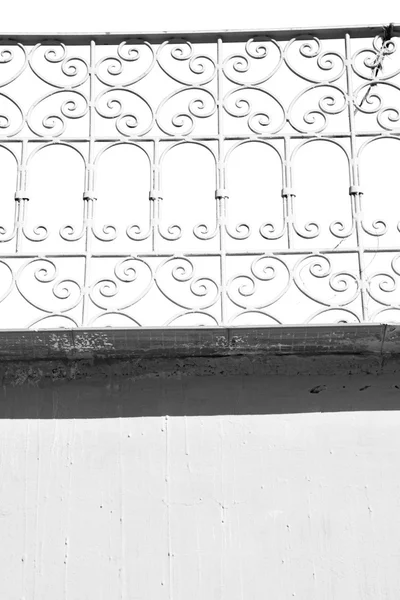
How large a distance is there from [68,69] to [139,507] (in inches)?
85.3

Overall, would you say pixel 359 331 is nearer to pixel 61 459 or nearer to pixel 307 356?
pixel 307 356

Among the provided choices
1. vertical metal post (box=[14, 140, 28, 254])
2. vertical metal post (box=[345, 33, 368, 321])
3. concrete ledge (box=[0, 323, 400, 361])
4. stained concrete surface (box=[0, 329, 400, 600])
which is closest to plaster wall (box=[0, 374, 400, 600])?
stained concrete surface (box=[0, 329, 400, 600])

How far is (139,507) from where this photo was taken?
4.51 metres

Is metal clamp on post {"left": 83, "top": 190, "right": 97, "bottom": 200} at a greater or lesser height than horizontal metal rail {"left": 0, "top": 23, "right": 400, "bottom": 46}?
lesser

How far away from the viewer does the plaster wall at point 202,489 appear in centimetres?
437

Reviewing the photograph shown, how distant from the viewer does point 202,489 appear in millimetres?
4535

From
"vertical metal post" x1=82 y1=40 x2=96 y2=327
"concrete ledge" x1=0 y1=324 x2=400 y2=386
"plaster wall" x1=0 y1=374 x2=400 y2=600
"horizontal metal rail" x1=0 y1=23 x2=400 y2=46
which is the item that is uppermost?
"horizontal metal rail" x1=0 y1=23 x2=400 y2=46

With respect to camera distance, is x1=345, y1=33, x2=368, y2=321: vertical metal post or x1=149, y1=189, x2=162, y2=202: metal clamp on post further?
x1=149, y1=189, x2=162, y2=202: metal clamp on post

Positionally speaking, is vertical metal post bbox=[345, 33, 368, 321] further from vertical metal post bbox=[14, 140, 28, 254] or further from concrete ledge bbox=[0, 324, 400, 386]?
vertical metal post bbox=[14, 140, 28, 254]

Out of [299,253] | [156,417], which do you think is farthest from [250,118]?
[156,417]

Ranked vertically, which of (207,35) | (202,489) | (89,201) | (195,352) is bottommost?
(202,489)

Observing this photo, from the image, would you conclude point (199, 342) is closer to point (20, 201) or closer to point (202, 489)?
point (202, 489)

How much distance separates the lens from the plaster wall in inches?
172

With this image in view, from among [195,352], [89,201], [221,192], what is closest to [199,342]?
[195,352]
